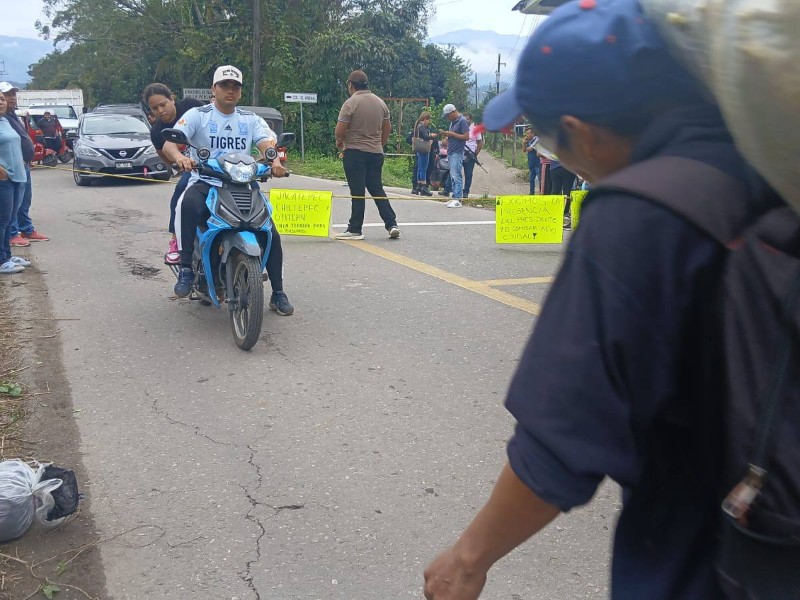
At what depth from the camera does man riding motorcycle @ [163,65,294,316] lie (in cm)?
573

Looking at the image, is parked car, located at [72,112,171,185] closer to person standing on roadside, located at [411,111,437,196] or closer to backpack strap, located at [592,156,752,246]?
person standing on roadside, located at [411,111,437,196]

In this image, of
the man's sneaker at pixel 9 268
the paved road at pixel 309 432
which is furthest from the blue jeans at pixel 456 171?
the man's sneaker at pixel 9 268

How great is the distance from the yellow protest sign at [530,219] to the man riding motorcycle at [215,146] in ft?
11.7

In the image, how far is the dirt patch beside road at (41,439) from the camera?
284cm

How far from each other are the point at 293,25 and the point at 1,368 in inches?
1140

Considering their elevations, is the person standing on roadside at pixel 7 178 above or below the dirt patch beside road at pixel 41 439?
above

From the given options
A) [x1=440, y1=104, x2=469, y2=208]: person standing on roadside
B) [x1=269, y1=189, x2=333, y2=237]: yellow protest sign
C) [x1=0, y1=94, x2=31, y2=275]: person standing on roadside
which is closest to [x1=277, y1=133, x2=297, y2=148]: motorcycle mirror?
[x1=0, y1=94, x2=31, y2=275]: person standing on roadside

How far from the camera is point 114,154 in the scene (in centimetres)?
1653

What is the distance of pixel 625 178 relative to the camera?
3.69 ft

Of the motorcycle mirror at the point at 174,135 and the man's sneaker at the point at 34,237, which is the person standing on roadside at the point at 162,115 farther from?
the man's sneaker at the point at 34,237

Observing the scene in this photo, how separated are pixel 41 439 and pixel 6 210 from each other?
14.0 ft

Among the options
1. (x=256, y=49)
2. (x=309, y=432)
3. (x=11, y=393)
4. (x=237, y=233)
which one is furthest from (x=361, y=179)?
(x=256, y=49)

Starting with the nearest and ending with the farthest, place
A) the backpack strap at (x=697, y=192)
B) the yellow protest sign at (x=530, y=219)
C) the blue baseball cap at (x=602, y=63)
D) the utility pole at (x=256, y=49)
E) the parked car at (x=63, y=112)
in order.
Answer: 1. the backpack strap at (x=697, y=192)
2. the blue baseball cap at (x=602, y=63)
3. the yellow protest sign at (x=530, y=219)
4. the parked car at (x=63, y=112)
5. the utility pole at (x=256, y=49)

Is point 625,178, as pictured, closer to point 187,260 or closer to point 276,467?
point 276,467
